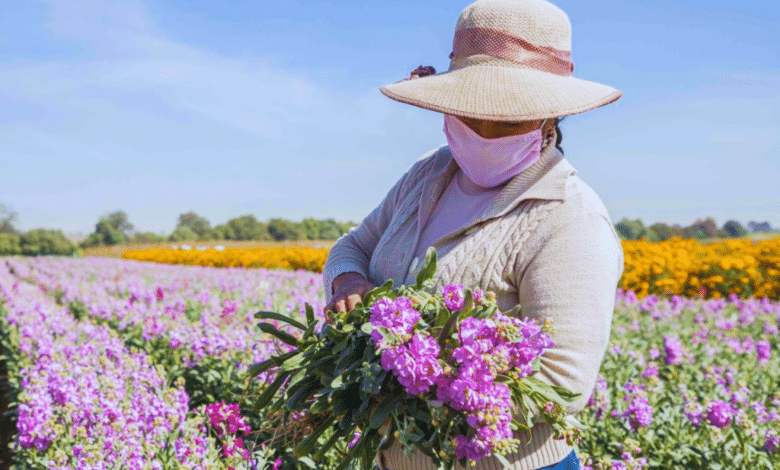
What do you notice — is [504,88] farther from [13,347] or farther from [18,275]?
[18,275]

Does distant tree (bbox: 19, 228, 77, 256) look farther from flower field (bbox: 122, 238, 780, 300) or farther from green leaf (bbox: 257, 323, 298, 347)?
green leaf (bbox: 257, 323, 298, 347)

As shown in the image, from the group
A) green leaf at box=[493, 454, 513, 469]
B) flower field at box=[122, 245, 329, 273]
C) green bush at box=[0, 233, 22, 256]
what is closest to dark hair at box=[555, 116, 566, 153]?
green leaf at box=[493, 454, 513, 469]

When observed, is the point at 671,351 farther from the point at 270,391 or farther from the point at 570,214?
the point at 270,391

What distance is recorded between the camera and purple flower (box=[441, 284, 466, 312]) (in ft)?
4.23

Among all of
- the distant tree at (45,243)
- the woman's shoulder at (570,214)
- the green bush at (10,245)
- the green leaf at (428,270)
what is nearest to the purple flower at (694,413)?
the woman's shoulder at (570,214)

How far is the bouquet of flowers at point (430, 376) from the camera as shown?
3.93 ft

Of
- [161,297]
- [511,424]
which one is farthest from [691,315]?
[511,424]

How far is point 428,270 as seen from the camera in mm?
1399

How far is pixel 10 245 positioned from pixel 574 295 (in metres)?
42.6

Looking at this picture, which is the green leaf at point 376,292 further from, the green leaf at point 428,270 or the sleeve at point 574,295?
the sleeve at point 574,295

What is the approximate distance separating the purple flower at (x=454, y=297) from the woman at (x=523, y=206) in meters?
0.13

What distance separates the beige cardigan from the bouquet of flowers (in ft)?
0.26

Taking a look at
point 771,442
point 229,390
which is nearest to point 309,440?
point 771,442

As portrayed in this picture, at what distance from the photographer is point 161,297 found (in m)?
6.58
